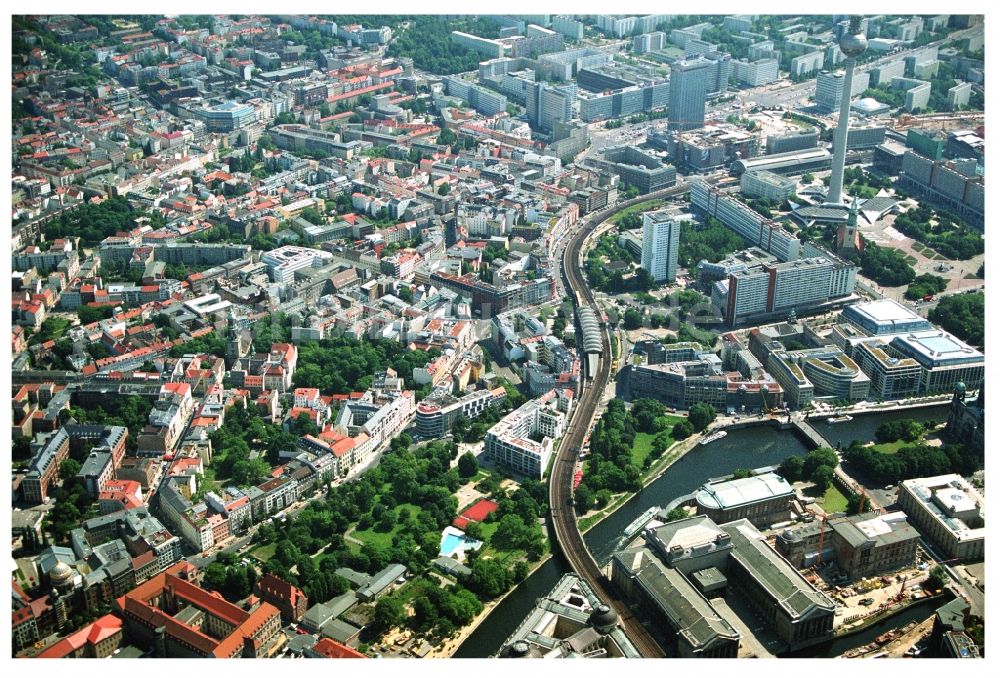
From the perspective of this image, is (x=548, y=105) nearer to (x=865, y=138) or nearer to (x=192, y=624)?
(x=865, y=138)

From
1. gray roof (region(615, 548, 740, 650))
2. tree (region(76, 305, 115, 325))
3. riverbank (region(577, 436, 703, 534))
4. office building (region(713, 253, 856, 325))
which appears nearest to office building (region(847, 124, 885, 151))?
office building (region(713, 253, 856, 325))

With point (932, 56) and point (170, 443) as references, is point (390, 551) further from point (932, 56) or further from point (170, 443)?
point (932, 56)

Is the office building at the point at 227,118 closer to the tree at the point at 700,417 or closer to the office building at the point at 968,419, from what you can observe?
the tree at the point at 700,417

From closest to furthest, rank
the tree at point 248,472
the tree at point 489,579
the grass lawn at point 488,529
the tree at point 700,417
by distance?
the tree at point 489,579, the grass lawn at point 488,529, the tree at point 248,472, the tree at point 700,417

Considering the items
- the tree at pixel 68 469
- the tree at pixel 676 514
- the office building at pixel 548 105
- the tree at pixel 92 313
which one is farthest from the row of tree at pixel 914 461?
the office building at pixel 548 105

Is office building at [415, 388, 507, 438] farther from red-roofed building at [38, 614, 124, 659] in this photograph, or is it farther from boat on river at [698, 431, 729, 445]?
red-roofed building at [38, 614, 124, 659]

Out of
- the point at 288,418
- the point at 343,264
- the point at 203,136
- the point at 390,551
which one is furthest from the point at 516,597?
the point at 203,136
